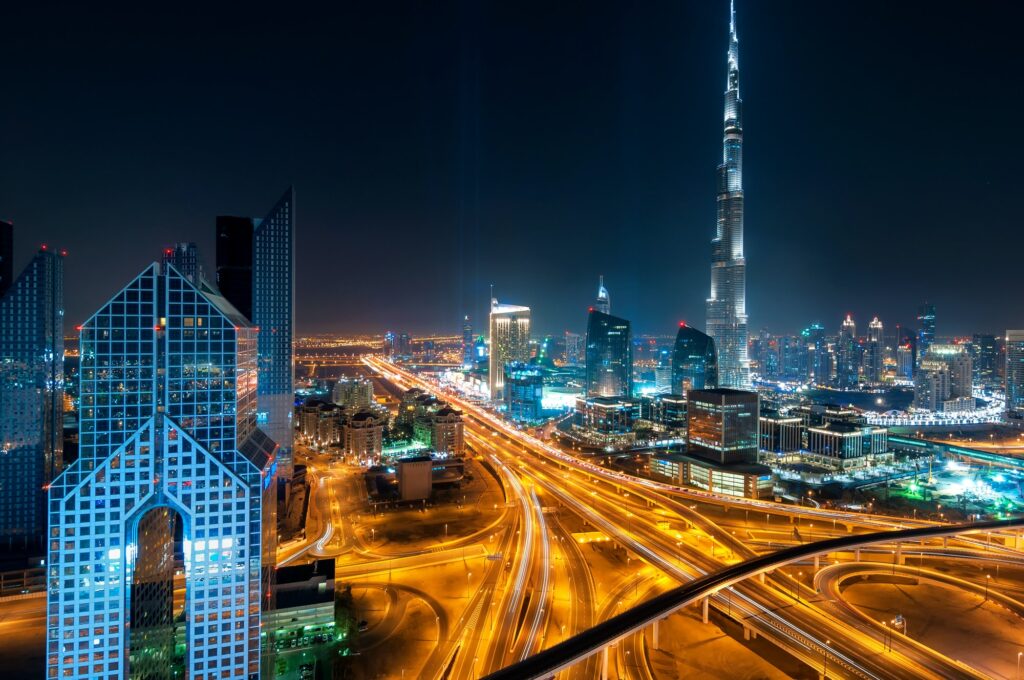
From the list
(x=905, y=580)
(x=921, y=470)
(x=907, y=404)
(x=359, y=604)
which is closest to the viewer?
(x=359, y=604)

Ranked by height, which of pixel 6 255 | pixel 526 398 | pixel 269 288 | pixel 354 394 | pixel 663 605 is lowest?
pixel 663 605

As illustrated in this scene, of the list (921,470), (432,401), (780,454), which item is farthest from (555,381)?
(921,470)

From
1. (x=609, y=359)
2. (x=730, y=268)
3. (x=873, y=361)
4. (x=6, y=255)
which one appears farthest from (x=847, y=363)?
(x=6, y=255)

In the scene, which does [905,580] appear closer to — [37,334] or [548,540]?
[548,540]

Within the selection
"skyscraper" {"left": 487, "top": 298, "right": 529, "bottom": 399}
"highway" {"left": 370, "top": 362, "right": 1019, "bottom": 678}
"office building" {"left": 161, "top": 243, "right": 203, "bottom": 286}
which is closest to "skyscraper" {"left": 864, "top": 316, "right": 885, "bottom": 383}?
"skyscraper" {"left": 487, "top": 298, "right": 529, "bottom": 399}

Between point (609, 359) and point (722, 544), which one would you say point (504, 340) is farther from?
point (722, 544)

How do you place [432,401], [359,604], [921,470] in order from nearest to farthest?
[359,604]
[921,470]
[432,401]
